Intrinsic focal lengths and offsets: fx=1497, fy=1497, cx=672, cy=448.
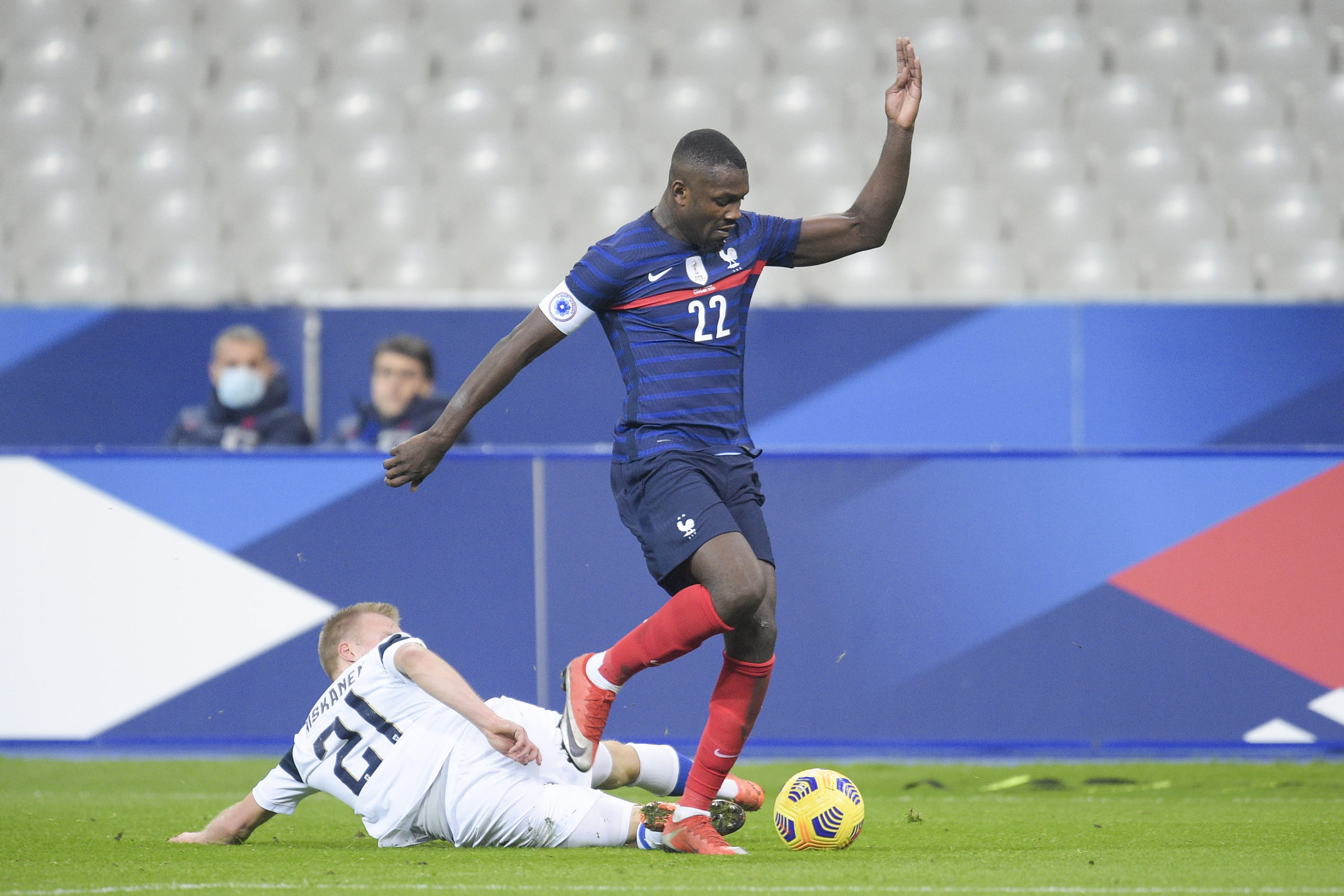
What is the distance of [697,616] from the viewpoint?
4031 millimetres

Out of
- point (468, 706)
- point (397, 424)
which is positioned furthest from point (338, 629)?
point (397, 424)

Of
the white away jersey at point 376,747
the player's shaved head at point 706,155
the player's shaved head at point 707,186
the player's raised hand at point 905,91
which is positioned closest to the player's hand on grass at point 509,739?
the white away jersey at point 376,747

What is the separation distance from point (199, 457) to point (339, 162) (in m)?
4.45

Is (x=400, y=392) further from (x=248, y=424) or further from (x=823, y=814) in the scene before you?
(x=823, y=814)

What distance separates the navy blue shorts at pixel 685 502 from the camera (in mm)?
4070

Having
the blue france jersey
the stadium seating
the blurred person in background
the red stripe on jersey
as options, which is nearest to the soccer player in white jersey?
the blue france jersey

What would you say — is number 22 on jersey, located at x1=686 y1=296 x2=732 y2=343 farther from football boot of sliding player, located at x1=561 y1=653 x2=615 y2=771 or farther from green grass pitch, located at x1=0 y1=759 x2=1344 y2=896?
green grass pitch, located at x1=0 y1=759 x2=1344 y2=896

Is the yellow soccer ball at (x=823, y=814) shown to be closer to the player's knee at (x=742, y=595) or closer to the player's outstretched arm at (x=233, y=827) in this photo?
the player's knee at (x=742, y=595)

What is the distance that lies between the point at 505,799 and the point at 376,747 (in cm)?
40

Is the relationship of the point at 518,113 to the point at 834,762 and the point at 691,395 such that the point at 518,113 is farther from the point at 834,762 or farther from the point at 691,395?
the point at 691,395

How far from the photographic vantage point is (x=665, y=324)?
4.23 metres

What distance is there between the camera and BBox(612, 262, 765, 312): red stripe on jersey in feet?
13.8

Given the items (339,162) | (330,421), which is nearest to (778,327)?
(330,421)

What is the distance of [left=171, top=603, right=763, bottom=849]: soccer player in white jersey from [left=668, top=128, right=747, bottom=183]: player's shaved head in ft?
5.05
